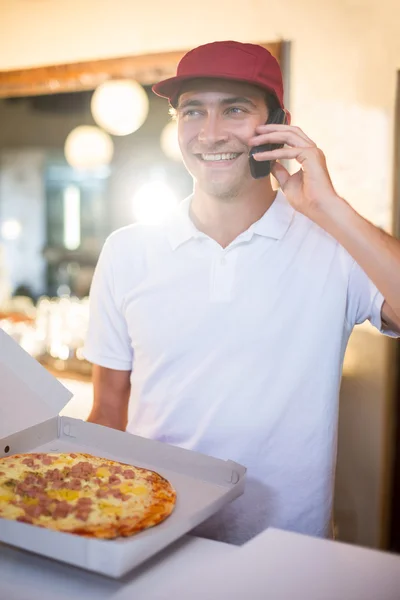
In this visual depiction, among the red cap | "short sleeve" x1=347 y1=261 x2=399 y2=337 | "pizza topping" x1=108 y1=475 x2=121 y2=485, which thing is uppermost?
the red cap

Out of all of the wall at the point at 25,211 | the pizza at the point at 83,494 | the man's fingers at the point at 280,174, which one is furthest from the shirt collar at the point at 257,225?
the wall at the point at 25,211

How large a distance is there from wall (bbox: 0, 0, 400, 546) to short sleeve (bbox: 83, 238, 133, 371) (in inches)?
42.0

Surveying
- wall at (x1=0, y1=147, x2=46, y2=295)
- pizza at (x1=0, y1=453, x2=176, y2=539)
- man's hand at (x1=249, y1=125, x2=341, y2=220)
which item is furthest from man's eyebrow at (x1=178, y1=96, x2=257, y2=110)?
wall at (x1=0, y1=147, x2=46, y2=295)

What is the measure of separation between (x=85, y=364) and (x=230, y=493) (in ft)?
6.21

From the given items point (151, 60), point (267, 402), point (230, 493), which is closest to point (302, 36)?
point (151, 60)

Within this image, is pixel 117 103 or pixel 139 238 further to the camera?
pixel 117 103

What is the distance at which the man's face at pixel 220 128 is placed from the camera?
4.79 ft

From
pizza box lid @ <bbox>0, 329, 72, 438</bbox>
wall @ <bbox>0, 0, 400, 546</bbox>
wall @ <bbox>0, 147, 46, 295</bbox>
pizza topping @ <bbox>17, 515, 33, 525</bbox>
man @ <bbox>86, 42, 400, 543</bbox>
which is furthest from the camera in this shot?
wall @ <bbox>0, 147, 46, 295</bbox>

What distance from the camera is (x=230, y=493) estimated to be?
101cm

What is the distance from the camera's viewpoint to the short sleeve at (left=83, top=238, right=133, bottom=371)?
1546 millimetres

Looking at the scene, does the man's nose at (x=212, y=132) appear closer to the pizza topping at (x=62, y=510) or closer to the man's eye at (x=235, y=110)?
the man's eye at (x=235, y=110)

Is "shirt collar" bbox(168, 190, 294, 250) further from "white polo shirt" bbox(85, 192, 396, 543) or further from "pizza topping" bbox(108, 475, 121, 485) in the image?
"pizza topping" bbox(108, 475, 121, 485)

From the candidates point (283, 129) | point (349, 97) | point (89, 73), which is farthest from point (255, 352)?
point (89, 73)

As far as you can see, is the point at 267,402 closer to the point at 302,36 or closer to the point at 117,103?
the point at 302,36
